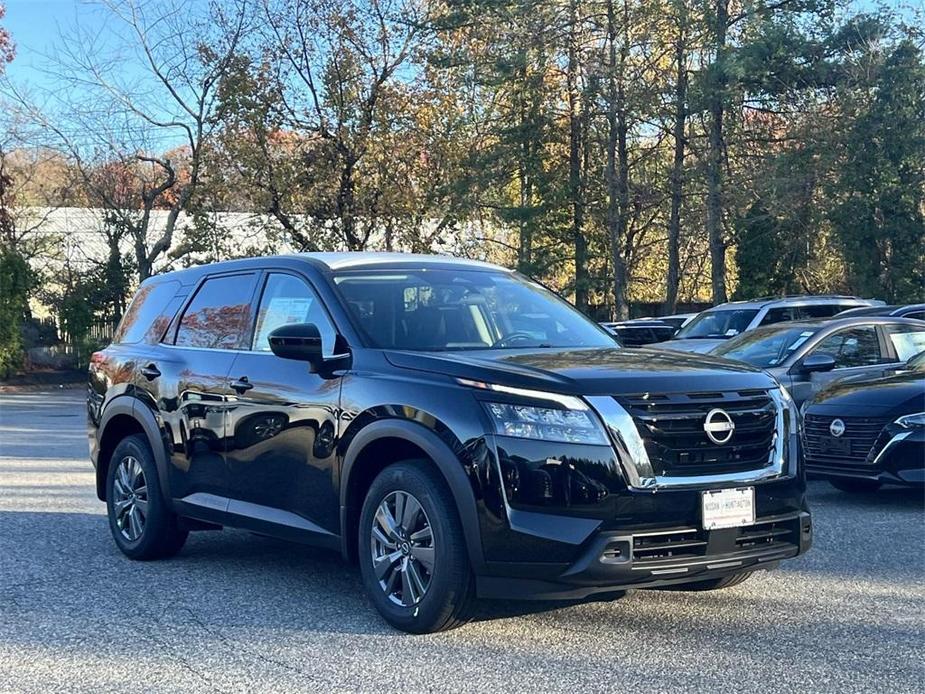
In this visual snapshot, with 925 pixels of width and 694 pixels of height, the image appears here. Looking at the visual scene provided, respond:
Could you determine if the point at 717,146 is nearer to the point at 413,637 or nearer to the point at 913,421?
the point at 913,421

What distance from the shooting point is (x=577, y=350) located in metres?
6.12

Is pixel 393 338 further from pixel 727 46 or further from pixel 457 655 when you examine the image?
pixel 727 46

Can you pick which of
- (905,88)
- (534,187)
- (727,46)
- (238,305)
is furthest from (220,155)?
(238,305)

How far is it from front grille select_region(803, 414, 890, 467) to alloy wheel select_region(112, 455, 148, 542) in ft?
16.7

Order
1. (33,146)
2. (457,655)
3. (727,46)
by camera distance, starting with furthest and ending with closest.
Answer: (33,146), (727,46), (457,655)

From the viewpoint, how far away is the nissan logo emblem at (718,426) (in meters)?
5.22

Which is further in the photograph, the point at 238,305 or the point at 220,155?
the point at 220,155

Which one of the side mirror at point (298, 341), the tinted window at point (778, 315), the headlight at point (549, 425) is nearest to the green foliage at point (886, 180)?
the tinted window at point (778, 315)

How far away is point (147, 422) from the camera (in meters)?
7.39

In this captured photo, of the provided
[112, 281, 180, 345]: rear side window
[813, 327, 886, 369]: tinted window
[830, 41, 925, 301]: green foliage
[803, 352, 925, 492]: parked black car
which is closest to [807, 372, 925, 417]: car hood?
[803, 352, 925, 492]: parked black car

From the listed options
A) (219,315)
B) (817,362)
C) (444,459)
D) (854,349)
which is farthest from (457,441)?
(854,349)

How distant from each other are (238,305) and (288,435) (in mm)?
1243

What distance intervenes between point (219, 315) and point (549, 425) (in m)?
2.95

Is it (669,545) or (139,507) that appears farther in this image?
(139,507)
